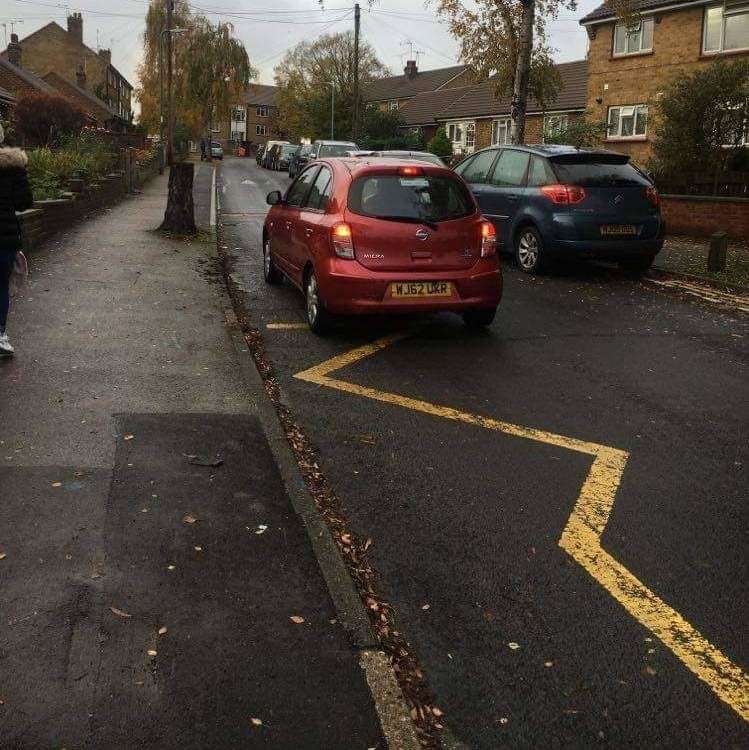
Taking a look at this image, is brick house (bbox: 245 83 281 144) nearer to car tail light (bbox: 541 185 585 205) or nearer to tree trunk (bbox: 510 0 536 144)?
tree trunk (bbox: 510 0 536 144)

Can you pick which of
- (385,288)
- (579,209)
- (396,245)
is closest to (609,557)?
(385,288)

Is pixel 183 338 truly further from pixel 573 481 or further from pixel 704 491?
pixel 704 491

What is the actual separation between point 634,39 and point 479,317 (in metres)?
26.2

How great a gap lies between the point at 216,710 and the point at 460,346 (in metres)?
5.67

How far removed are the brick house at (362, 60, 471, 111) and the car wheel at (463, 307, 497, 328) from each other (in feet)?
192

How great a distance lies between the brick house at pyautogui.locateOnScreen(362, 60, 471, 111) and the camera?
6938cm

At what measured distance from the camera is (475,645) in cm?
319

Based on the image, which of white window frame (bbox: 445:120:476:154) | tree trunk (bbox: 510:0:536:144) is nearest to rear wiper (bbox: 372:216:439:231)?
tree trunk (bbox: 510:0:536:144)

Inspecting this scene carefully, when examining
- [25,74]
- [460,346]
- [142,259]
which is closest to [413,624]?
[460,346]

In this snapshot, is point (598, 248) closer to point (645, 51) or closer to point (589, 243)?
point (589, 243)

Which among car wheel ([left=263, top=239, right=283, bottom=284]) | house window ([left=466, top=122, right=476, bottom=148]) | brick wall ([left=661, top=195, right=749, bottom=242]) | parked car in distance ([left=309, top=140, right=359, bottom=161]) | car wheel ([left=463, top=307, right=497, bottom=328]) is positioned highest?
house window ([left=466, top=122, right=476, bottom=148])

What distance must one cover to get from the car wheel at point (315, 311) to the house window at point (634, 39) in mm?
25353

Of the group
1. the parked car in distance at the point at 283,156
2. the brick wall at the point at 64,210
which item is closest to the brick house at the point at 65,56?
the parked car in distance at the point at 283,156

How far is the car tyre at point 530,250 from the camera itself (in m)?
12.3
